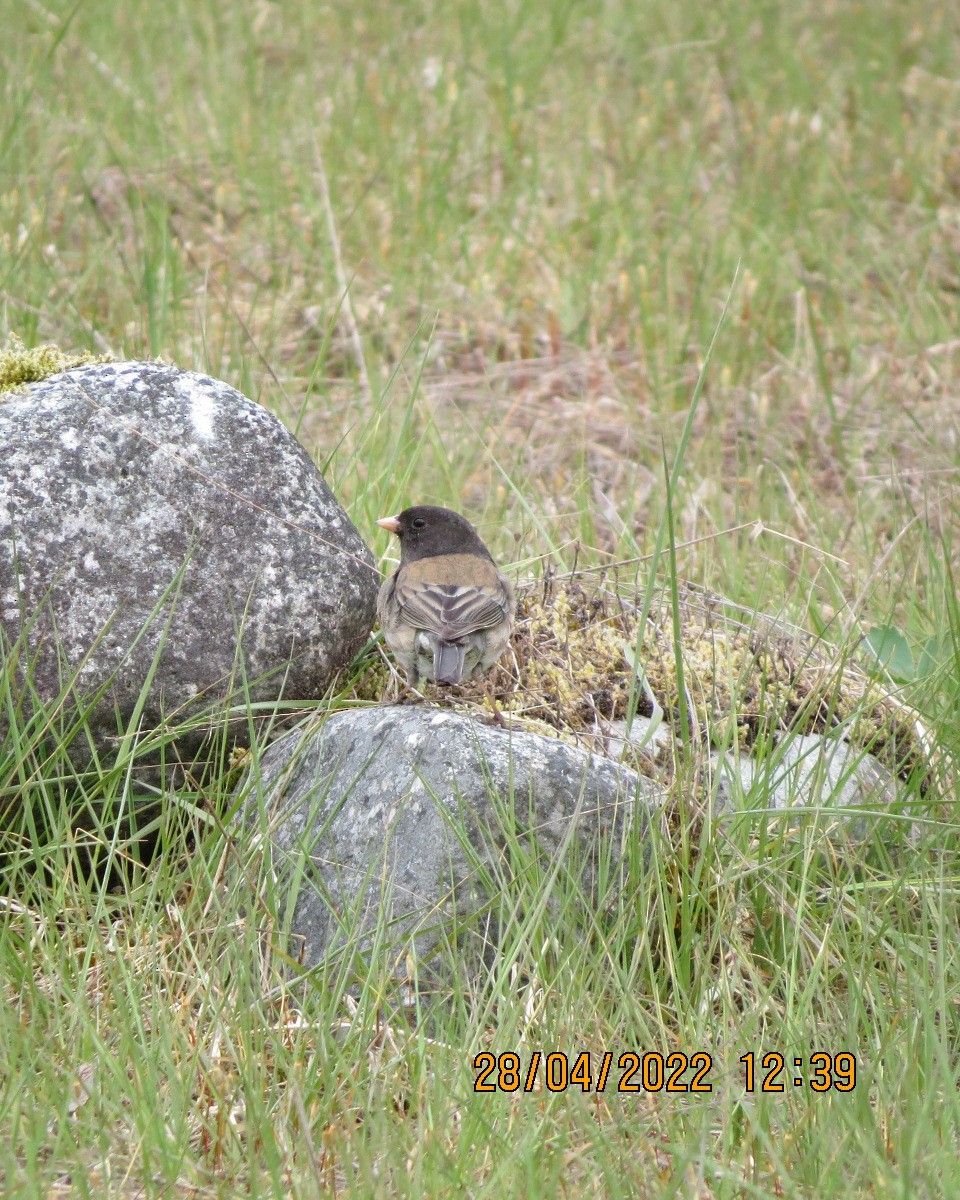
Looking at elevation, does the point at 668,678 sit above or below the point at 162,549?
below

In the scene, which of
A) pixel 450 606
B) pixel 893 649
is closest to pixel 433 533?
pixel 450 606

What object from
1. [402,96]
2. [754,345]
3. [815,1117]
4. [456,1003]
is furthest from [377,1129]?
[402,96]

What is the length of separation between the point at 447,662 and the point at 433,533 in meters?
0.62

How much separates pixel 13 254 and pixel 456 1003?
394 cm

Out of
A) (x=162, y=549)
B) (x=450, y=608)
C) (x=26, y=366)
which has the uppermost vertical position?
(x=26, y=366)

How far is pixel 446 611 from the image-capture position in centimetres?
327

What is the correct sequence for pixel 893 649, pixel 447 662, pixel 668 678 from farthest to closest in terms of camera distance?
pixel 893 649
pixel 668 678
pixel 447 662

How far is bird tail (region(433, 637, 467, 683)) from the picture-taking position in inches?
128

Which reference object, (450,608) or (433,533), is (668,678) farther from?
(433,533)

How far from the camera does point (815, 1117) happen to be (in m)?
2.24
